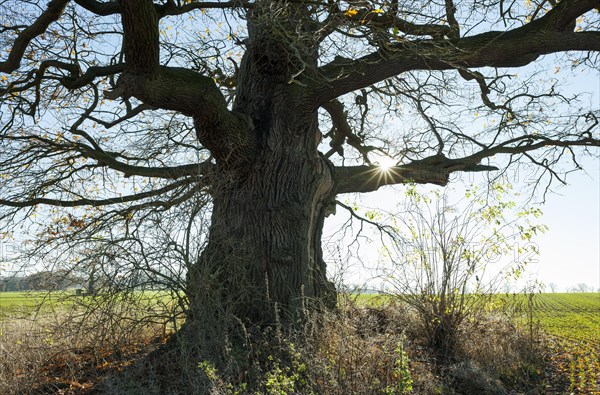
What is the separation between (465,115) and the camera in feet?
40.5

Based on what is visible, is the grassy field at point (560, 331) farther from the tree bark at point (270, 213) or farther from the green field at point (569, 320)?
the tree bark at point (270, 213)

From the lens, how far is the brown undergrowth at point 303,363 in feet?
18.8

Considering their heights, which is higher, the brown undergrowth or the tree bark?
the tree bark

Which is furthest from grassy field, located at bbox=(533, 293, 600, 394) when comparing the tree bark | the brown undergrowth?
the tree bark

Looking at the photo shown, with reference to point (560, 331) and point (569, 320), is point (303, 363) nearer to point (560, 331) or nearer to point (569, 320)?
point (560, 331)

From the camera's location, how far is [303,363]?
218 inches

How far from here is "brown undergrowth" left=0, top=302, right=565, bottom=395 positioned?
5.73 meters

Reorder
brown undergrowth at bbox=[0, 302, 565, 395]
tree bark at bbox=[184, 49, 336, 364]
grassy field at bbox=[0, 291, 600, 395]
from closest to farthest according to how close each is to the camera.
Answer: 1. brown undergrowth at bbox=[0, 302, 565, 395]
2. grassy field at bbox=[0, 291, 600, 395]
3. tree bark at bbox=[184, 49, 336, 364]

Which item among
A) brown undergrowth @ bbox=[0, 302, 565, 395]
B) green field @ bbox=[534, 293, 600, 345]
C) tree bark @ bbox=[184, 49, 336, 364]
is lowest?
brown undergrowth @ bbox=[0, 302, 565, 395]

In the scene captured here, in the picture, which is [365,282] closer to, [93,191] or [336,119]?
[336,119]

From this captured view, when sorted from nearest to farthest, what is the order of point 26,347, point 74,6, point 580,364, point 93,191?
point 26,347, point 580,364, point 74,6, point 93,191

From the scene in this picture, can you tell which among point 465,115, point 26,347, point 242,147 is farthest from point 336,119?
point 26,347

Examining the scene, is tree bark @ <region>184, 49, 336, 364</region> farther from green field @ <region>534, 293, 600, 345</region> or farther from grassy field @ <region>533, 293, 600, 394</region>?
green field @ <region>534, 293, 600, 345</region>

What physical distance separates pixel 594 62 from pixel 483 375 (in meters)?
7.42
